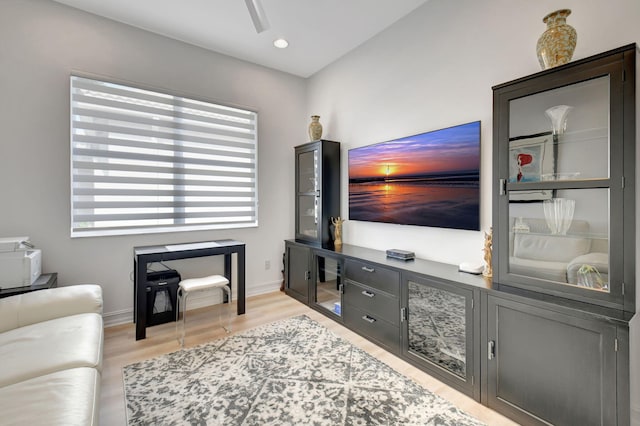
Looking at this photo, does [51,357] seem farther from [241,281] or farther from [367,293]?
[367,293]

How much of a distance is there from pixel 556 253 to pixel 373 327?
1486 millimetres

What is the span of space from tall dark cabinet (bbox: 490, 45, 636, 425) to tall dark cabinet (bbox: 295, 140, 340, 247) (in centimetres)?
198

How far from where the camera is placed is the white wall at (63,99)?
2480 millimetres

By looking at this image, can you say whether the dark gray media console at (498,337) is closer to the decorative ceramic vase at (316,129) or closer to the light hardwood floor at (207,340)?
the light hardwood floor at (207,340)

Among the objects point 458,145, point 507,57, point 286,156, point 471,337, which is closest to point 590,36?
point 507,57

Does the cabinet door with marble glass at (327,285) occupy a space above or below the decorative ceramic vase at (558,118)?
below

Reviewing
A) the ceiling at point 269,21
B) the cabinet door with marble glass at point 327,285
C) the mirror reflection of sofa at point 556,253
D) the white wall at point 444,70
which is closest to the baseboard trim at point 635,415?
the mirror reflection of sofa at point 556,253

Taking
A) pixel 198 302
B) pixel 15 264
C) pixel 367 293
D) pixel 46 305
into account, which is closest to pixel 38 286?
pixel 15 264

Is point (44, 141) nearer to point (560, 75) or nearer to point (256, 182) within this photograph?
point (256, 182)

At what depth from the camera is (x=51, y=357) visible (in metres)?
1.43

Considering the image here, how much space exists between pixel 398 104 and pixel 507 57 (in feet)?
3.31

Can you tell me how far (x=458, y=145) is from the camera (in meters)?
2.38

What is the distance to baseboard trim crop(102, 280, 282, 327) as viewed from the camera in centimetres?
291

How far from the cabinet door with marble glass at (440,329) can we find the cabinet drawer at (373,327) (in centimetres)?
11
